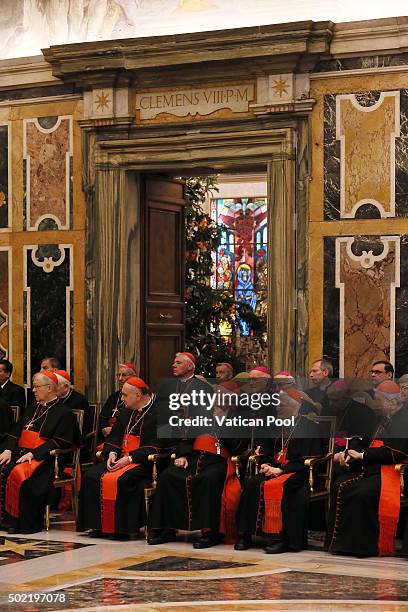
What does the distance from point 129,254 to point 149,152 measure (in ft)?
3.31

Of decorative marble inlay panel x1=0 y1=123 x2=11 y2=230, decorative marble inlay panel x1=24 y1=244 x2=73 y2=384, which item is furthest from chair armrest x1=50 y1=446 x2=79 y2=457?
decorative marble inlay panel x1=0 y1=123 x2=11 y2=230

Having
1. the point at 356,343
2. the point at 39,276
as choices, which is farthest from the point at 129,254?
the point at 356,343

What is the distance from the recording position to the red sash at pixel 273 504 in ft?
29.4

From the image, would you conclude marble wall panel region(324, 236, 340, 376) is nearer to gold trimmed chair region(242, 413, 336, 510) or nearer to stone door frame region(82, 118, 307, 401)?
stone door frame region(82, 118, 307, 401)

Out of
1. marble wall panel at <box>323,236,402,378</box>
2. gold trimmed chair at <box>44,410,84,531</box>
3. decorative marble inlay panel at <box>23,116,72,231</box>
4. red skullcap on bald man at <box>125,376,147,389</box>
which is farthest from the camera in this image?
decorative marble inlay panel at <box>23,116,72,231</box>

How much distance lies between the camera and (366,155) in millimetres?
11172

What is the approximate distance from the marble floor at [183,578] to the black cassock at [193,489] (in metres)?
0.20

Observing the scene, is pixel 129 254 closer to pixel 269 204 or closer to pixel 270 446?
pixel 269 204

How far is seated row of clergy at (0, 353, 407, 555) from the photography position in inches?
348

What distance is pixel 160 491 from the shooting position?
372 inches

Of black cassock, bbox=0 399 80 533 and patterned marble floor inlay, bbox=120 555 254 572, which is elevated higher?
black cassock, bbox=0 399 80 533

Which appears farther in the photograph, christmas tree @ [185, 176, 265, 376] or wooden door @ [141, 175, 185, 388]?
christmas tree @ [185, 176, 265, 376]

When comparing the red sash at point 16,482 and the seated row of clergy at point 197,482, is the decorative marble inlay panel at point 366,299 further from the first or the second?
the red sash at point 16,482

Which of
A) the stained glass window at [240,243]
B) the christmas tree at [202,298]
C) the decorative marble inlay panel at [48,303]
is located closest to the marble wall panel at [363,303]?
the decorative marble inlay panel at [48,303]
